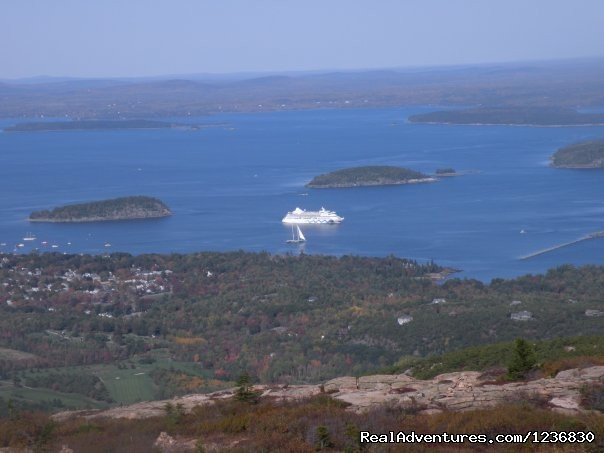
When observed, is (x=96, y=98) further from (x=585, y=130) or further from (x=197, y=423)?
(x=197, y=423)

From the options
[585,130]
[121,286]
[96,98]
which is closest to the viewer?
[121,286]

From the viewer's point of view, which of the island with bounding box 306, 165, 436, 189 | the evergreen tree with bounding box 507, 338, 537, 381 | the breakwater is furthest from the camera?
the island with bounding box 306, 165, 436, 189

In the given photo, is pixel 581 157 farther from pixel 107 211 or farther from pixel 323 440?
pixel 323 440

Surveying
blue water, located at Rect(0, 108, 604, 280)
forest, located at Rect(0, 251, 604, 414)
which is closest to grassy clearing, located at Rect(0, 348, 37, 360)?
forest, located at Rect(0, 251, 604, 414)

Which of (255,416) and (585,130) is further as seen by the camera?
(585,130)

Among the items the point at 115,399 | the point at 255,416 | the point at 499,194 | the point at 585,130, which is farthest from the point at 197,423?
the point at 585,130

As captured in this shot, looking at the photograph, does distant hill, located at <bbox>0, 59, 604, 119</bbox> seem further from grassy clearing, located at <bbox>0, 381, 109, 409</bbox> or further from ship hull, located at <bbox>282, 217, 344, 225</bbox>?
grassy clearing, located at <bbox>0, 381, 109, 409</bbox>
